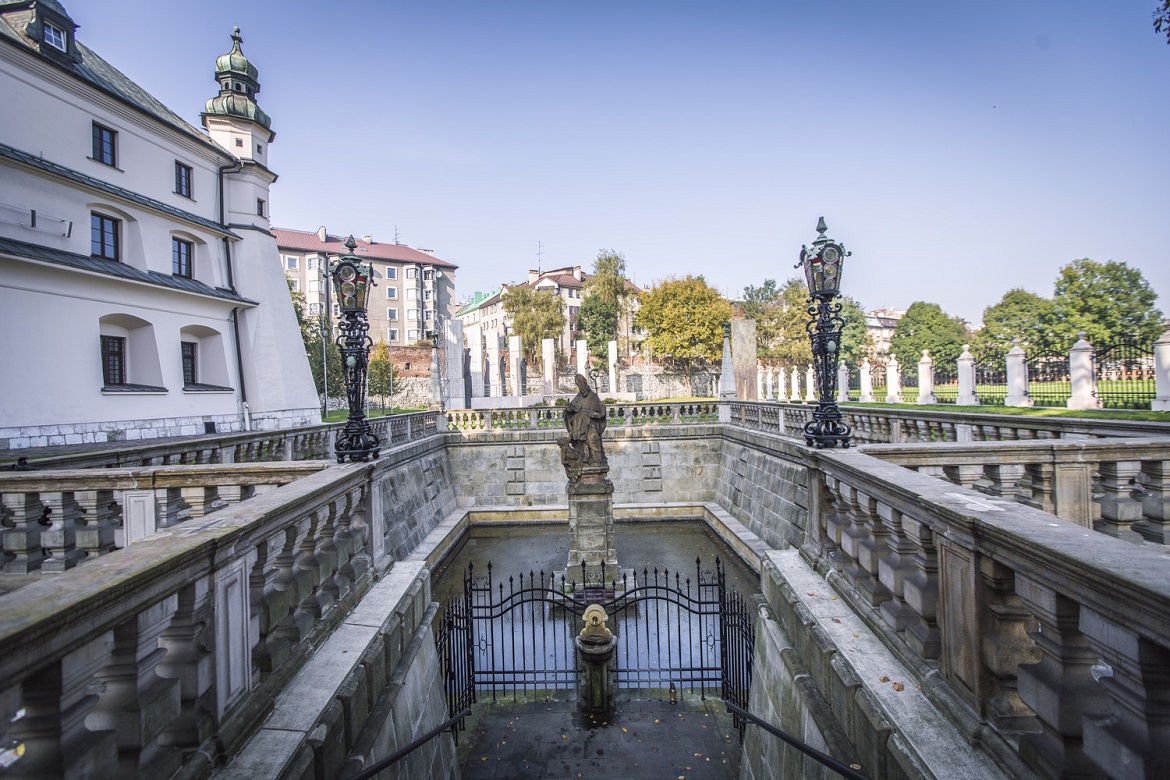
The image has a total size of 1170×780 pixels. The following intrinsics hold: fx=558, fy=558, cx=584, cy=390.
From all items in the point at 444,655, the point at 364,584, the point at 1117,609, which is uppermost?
the point at 1117,609

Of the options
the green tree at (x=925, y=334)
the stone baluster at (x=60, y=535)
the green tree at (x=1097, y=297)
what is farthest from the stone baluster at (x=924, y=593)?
the green tree at (x=925, y=334)

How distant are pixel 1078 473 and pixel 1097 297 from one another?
36157 millimetres

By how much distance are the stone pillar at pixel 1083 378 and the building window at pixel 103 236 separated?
2510 cm

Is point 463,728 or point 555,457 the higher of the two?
point 555,457

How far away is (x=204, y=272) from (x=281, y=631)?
2252 cm

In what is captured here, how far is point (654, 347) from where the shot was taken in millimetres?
42812

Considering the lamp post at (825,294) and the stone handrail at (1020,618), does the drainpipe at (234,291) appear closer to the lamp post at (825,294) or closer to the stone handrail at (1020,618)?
the lamp post at (825,294)

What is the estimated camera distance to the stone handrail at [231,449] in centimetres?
686

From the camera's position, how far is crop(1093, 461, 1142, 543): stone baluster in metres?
4.12

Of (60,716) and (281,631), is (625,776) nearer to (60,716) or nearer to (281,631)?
(281,631)

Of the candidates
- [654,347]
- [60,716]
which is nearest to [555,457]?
[60,716]

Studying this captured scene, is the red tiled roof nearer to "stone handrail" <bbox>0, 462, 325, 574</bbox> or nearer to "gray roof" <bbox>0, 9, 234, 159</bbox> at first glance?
"gray roof" <bbox>0, 9, 234, 159</bbox>

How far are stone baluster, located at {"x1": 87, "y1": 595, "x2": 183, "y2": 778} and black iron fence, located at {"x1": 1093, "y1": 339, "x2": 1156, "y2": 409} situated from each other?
14.8 m

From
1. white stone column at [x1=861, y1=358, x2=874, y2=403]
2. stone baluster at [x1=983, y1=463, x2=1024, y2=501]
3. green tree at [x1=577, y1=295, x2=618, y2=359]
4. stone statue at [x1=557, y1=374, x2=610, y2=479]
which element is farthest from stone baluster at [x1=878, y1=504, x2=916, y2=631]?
green tree at [x1=577, y1=295, x2=618, y2=359]
